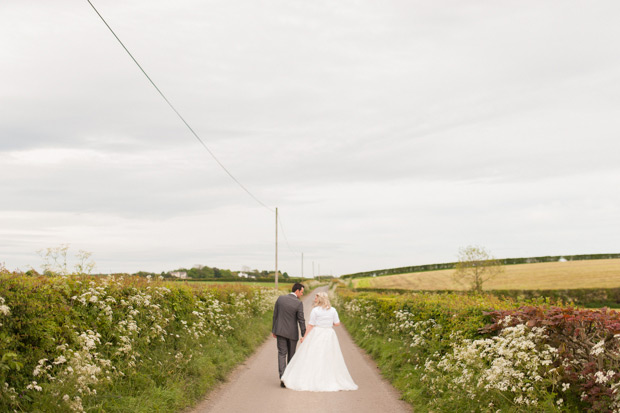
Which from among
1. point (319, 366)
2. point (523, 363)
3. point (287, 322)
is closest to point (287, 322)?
point (287, 322)

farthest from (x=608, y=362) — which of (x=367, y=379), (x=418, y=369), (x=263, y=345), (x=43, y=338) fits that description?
(x=263, y=345)

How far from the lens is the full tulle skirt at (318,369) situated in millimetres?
11016

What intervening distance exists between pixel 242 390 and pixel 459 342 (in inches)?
187

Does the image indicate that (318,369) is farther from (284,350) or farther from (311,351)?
(284,350)

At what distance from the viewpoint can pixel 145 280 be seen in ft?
35.3

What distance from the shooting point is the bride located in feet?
36.2

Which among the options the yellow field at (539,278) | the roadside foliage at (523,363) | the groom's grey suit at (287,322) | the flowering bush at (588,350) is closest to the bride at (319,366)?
the groom's grey suit at (287,322)

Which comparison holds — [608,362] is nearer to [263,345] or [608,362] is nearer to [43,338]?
[43,338]

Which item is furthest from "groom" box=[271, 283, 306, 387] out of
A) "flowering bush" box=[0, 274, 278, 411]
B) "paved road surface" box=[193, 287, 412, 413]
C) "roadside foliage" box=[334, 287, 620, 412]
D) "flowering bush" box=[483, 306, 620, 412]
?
"flowering bush" box=[483, 306, 620, 412]

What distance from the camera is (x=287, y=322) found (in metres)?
12.0

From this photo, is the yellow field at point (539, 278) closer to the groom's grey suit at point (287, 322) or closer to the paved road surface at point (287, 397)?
the paved road surface at point (287, 397)

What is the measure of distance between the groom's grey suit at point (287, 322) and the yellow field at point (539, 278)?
50.8 m

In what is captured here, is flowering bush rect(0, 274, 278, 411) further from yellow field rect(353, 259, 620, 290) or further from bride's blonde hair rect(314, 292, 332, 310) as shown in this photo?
yellow field rect(353, 259, 620, 290)

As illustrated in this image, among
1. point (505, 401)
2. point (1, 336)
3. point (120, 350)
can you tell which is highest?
point (1, 336)
